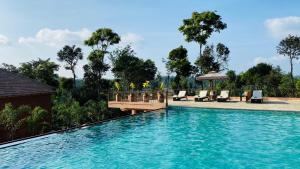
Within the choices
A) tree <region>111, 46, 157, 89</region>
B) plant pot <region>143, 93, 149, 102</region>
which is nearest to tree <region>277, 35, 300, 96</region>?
tree <region>111, 46, 157, 89</region>

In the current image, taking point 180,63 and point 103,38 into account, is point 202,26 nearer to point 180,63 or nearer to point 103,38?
point 180,63

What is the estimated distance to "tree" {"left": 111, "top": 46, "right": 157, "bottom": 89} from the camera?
4047 cm

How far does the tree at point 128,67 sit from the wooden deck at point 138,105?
41.5ft

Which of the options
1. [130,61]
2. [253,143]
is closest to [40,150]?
[253,143]

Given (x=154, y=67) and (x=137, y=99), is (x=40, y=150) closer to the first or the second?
(x=137, y=99)

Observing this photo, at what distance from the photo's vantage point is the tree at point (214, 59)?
131 feet

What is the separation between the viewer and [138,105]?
25438 millimetres

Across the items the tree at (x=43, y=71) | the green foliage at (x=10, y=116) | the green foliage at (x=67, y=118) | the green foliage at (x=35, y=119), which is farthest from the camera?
the tree at (x=43, y=71)

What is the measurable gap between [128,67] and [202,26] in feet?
35.8

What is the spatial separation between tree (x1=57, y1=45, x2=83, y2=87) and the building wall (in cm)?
2709

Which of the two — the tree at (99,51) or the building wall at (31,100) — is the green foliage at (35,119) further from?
the tree at (99,51)

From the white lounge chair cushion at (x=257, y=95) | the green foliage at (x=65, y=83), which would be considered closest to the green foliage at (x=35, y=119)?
the white lounge chair cushion at (x=257, y=95)

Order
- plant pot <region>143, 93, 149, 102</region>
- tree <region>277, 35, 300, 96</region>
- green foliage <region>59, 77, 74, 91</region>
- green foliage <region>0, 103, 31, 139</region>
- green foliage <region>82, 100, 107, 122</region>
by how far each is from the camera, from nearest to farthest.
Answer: green foliage <region>0, 103, 31, 139</region> < green foliage <region>82, 100, 107, 122</region> < plant pot <region>143, 93, 149, 102</region> < tree <region>277, 35, 300, 96</region> < green foliage <region>59, 77, 74, 91</region>

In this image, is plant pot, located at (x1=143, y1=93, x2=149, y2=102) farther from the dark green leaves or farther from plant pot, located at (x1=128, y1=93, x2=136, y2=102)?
the dark green leaves
